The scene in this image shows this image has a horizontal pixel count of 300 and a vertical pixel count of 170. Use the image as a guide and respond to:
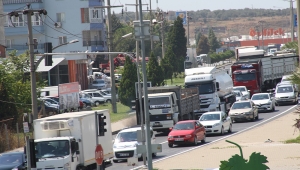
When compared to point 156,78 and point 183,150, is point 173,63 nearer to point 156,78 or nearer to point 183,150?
point 156,78

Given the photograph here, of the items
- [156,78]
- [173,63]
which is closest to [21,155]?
[156,78]

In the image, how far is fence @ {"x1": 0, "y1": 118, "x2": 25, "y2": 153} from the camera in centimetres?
3644

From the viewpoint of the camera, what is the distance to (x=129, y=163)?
86.3 ft

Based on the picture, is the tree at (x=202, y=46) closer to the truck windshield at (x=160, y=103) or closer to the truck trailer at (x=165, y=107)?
the truck trailer at (x=165, y=107)

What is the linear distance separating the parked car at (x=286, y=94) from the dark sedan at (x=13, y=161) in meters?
33.4

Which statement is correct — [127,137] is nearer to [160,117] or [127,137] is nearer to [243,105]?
[160,117]

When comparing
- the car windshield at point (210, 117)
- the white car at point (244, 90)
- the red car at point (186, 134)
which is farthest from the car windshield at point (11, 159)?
the white car at point (244, 90)

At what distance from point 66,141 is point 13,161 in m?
2.75

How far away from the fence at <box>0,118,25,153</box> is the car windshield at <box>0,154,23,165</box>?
1072 cm

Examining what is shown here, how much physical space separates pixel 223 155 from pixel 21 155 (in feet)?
27.2

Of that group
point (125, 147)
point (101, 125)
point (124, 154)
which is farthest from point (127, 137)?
point (101, 125)

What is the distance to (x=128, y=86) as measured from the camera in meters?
58.4

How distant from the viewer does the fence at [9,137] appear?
120 feet

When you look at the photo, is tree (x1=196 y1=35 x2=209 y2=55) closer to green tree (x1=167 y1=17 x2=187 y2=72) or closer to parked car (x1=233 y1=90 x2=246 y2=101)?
green tree (x1=167 y1=17 x2=187 y2=72)
